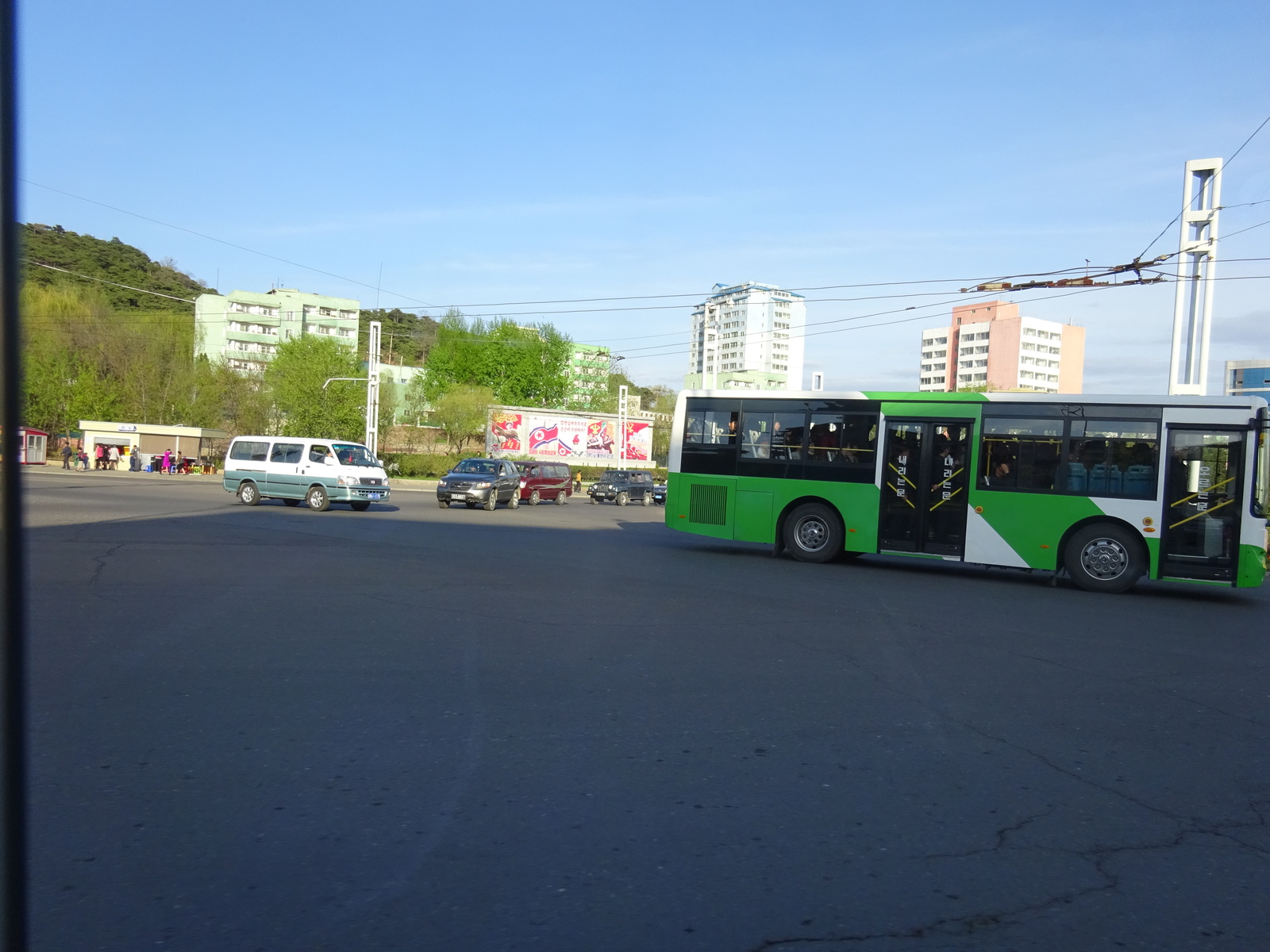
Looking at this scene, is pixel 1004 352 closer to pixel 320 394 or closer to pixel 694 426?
pixel 320 394

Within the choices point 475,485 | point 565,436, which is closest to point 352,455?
point 475,485

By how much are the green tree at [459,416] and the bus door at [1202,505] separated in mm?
59748

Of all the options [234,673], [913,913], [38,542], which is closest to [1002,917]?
[913,913]

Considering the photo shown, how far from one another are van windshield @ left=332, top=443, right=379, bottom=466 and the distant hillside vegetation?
42914 mm

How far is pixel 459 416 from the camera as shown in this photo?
72625mm

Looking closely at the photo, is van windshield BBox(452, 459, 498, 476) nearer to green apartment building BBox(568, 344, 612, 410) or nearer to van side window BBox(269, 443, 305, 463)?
van side window BBox(269, 443, 305, 463)

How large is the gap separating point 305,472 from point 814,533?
1626 cm

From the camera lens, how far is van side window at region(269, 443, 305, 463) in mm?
28453

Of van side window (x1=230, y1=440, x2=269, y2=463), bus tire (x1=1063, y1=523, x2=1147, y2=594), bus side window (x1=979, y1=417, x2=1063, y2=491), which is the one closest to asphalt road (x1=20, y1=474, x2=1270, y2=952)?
bus tire (x1=1063, y1=523, x2=1147, y2=594)

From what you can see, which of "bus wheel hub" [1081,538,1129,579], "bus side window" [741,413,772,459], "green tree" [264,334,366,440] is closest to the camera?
"bus wheel hub" [1081,538,1129,579]

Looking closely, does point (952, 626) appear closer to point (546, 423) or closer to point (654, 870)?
point (654, 870)

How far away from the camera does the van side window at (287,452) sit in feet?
93.4

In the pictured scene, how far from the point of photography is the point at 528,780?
521 cm

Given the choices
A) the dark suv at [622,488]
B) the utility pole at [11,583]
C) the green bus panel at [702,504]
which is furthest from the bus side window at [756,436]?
the dark suv at [622,488]
